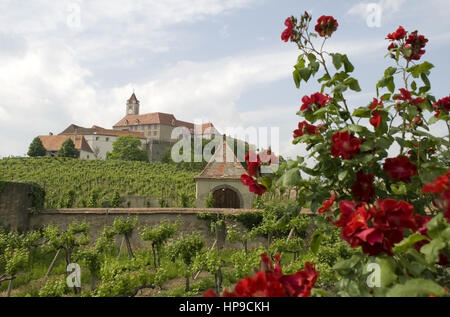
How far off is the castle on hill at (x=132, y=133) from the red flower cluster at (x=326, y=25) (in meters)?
68.5

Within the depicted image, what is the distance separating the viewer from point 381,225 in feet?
4.43

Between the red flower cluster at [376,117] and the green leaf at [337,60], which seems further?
the green leaf at [337,60]

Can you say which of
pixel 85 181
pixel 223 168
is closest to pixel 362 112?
pixel 223 168

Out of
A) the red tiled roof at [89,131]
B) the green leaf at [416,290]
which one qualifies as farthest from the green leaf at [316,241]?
the red tiled roof at [89,131]

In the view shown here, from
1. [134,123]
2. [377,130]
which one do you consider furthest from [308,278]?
[134,123]

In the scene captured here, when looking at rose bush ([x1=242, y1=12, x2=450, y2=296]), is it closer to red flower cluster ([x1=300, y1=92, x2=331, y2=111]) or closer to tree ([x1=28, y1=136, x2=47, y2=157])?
red flower cluster ([x1=300, y1=92, x2=331, y2=111])

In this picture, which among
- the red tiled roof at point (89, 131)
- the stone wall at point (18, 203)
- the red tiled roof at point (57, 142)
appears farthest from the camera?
the red tiled roof at point (89, 131)

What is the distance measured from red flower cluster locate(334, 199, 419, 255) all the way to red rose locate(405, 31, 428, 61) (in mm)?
1791

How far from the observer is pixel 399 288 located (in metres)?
1.27

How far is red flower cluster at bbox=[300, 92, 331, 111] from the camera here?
2514 mm

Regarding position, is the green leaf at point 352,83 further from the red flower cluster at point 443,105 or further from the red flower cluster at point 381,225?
the red flower cluster at point 381,225

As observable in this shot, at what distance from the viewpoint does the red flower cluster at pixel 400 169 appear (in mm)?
2082

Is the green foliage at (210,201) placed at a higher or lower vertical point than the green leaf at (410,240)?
higher
